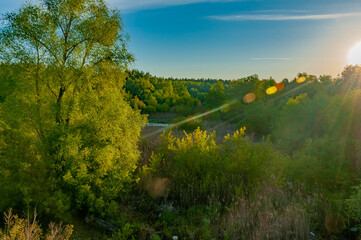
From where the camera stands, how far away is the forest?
22.5 feet

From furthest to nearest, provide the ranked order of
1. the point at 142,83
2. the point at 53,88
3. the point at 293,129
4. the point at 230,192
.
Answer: the point at 142,83 → the point at 293,129 → the point at 230,192 → the point at 53,88

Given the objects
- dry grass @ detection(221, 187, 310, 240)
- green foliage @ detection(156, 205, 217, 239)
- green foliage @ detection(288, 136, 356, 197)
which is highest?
green foliage @ detection(288, 136, 356, 197)

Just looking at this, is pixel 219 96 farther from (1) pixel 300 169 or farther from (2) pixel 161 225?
(2) pixel 161 225

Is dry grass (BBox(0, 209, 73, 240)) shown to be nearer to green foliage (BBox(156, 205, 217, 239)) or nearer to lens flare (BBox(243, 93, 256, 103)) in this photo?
green foliage (BBox(156, 205, 217, 239))

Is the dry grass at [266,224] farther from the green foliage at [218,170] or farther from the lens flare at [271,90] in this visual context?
the lens flare at [271,90]

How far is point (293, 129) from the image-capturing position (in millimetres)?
15680

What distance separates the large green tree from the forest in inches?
1.3

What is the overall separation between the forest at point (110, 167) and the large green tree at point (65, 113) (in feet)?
0.11

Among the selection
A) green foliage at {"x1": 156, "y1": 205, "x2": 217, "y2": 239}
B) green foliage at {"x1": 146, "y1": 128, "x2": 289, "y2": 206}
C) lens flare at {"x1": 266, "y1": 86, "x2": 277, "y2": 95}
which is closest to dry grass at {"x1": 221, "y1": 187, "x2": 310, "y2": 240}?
green foliage at {"x1": 156, "y1": 205, "x2": 217, "y2": 239}

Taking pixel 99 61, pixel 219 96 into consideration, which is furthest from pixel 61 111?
pixel 219 96

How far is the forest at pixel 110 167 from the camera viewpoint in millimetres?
6855

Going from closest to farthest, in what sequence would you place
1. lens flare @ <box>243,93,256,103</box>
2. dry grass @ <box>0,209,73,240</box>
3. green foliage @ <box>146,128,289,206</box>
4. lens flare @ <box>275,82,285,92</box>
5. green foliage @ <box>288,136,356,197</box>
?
1. dry grass @ <box>0,209,73,240</box>
2. green foliage @ <box>288,136,356,197</box>
3. green foliage @ <box>146,128,289,206</box>
4. lens flare @ <box>243,93,256,103</box>
5. lens flare @ <box>275,82,285,92</box>

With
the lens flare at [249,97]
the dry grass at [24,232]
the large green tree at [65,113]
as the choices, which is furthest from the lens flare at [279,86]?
the dry grass at [24,232]

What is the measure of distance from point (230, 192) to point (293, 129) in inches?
349
